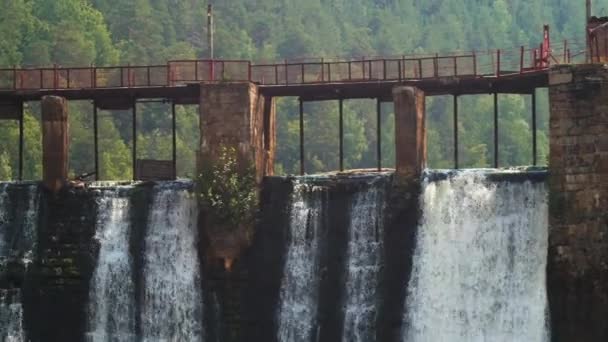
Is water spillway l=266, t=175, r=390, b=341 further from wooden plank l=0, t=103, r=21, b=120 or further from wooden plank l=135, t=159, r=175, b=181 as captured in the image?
wooden plank l=0, t=103, r=21, b=120

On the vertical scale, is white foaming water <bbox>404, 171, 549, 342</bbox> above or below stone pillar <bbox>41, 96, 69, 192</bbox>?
below

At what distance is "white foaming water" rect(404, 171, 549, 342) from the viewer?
220ft

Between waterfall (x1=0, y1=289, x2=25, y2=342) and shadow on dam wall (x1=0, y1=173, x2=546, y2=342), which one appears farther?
waterfall (x1=0, y1=289, x2=25, y2=342)

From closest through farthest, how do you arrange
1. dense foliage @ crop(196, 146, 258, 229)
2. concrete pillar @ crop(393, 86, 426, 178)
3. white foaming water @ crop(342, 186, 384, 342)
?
white foaming water @ crop(342, 186, 384, 342), concrete pillar @ crop(393, 86, 426, 178), dense foliage @ crop(196, 146, 258, 229)

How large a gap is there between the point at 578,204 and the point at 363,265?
10.0 metres

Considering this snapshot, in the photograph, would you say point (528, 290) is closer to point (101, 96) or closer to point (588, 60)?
point (588, 60)

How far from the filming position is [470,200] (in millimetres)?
70125

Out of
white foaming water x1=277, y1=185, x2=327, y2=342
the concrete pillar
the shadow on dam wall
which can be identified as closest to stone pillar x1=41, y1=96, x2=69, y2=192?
the shadow on dam wall

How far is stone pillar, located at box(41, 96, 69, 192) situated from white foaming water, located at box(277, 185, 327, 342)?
11.6 meters

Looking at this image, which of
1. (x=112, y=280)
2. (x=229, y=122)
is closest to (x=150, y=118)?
(x=229, y=122)

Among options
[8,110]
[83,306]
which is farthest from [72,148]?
[83,306]

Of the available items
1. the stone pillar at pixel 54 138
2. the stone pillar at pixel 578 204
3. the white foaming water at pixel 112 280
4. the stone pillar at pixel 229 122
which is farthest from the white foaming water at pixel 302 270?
the stone pillar at pixel 54 138

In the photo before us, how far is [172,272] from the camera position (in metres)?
74.0

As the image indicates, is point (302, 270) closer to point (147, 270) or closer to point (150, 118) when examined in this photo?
point (147, 270)
